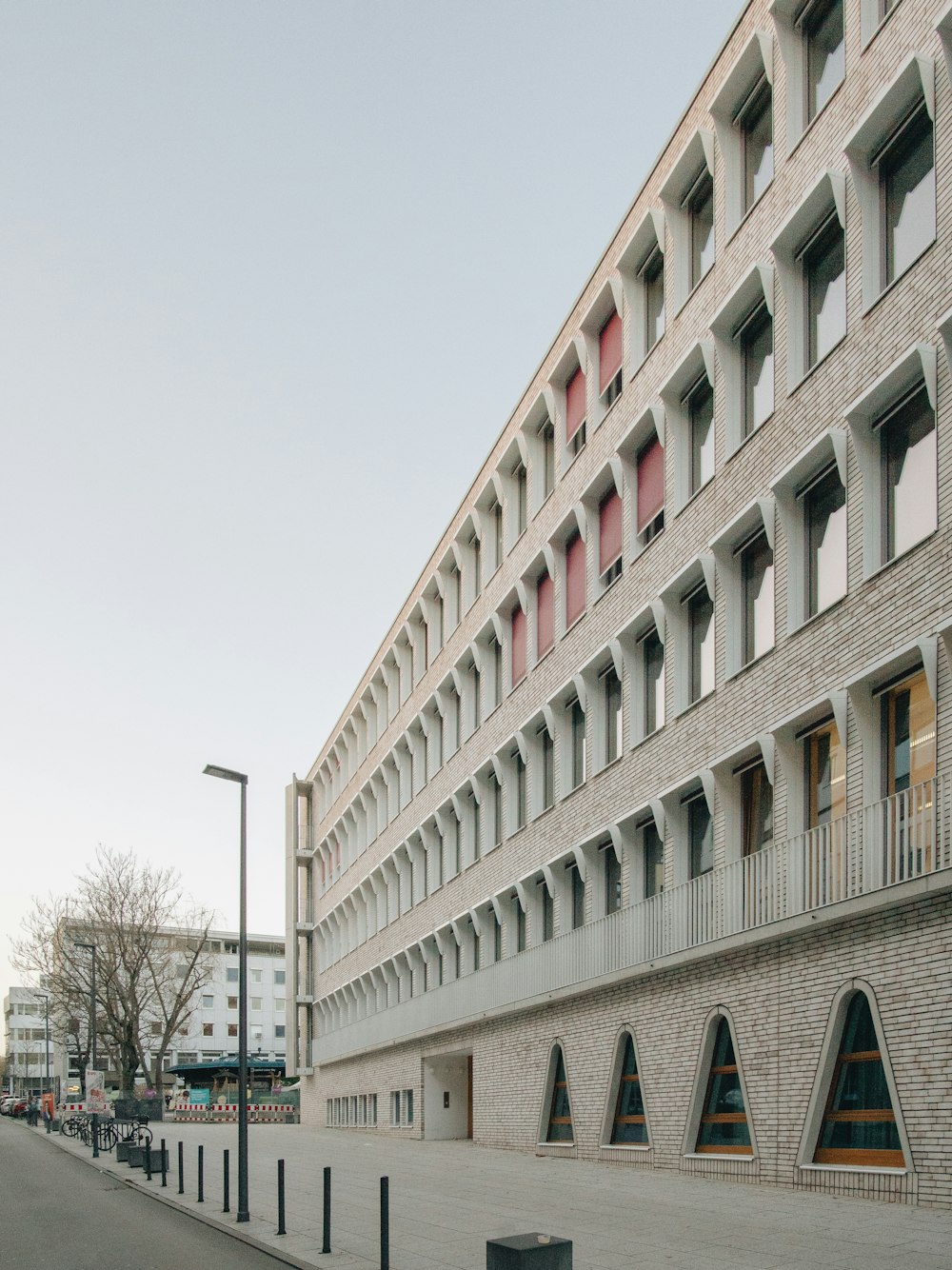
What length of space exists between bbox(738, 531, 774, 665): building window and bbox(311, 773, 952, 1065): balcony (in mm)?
3324

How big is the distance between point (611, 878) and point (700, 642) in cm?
621

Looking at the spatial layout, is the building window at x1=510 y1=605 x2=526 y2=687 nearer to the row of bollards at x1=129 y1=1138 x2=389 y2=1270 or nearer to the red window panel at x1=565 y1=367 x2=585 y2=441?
the red window panel at x1=565 y1=367 x2=585 y2=441

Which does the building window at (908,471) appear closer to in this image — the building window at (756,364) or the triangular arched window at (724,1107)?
the building window at (756,364)

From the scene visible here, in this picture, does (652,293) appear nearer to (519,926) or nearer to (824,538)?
(824,538)

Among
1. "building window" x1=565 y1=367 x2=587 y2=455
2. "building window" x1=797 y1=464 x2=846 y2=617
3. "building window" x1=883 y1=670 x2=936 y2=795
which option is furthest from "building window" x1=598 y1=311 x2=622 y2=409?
"building window" x1=883 y1=670 x2=936 y2=795

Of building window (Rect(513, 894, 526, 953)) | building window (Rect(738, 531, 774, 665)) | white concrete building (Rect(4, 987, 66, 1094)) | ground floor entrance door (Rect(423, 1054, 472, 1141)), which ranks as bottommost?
white concrete building (Rect(4, 987, 66, 1094))

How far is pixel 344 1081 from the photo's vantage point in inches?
2149

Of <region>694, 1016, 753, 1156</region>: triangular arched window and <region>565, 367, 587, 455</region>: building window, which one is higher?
<region>565, 367, 587, 455</region>: building window

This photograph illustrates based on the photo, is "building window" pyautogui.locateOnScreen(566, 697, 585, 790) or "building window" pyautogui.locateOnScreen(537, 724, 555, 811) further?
"building window" pyautogui.locateOnScreen(537, 724, 555, 811)

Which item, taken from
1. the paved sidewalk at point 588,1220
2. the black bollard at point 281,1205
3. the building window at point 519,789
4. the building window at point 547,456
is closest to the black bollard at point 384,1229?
the paved sidewalk at point 588,1220

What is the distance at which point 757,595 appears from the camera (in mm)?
21578

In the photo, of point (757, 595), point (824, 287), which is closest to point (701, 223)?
point (824, 287)

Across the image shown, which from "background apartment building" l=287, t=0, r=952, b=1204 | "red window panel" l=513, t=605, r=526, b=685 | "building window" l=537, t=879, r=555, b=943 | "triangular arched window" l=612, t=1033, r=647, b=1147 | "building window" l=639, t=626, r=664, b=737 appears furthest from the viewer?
"red window panel" l=513, t=605, r=526, b=685

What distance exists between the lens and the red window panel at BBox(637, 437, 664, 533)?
25625 mm
